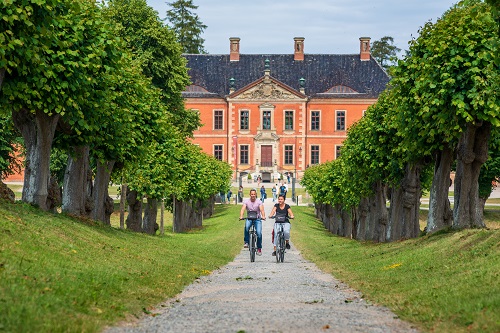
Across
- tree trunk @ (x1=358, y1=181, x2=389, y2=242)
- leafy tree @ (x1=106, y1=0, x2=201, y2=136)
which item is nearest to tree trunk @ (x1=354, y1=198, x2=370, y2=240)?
tree trunk @ (x1=358, y1=181, x2=389, y2=242)

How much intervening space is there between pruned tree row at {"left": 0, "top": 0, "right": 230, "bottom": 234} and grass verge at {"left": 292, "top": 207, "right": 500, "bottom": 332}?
6.99 m

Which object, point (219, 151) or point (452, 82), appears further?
point (219, 151)

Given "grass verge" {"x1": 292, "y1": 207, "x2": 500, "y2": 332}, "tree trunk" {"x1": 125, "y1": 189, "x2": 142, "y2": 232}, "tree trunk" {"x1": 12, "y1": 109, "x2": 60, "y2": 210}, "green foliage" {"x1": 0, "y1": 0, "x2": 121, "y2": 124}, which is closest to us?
"grass verge" {"x1": 292, "y1": 207, "x2": 500, "y2": 332}

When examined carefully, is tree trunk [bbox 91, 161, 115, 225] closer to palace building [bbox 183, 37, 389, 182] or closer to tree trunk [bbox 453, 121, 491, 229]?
tree trunk [bbox 453, 121, 491, 229]

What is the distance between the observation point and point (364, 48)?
10931 centimetres

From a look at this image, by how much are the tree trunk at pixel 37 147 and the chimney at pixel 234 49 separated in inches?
3380

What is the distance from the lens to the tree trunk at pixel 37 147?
24953mm

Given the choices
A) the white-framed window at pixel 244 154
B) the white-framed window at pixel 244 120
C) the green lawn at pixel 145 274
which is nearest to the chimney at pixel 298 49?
the white-framed window at pixel 244 120

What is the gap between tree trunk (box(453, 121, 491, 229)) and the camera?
25.3m

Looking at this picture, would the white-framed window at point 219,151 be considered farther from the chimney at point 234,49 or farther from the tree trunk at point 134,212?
the tree trunk at point 134,212

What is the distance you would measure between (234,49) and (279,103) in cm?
848

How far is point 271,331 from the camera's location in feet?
32.5

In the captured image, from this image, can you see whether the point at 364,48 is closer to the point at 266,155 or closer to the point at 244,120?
the point at 244,120

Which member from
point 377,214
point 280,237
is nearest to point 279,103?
point 377,214
